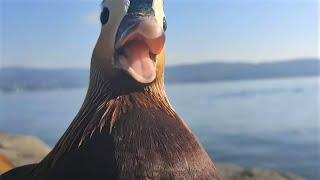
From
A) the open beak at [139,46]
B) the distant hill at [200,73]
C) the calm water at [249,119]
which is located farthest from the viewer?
the calm water at [249,119]

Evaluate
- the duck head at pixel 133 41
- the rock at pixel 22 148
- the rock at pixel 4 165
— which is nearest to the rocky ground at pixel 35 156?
the rock at pixel 22 148

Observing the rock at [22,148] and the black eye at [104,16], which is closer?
the black eye at [104,16]

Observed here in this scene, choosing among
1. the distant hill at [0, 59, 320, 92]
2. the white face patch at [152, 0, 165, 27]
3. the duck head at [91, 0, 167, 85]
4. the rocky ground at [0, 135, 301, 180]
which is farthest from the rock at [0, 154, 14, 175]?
the white face patch at [152, 0, 165, 27]

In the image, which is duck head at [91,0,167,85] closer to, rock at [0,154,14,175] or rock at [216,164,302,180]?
rock at [0,154,14,175]

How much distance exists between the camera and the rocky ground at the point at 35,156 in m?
2.04

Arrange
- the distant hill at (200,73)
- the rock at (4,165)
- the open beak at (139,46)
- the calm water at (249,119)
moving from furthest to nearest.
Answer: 1. the calm water at (249,119)
2. the distant hill at (200,73)
3. the rock at (4,165)
4. the open beak at (139,46)

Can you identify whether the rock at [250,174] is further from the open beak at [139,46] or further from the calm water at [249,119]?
the open beak at [139,46]

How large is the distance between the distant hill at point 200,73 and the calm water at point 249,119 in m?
0.04

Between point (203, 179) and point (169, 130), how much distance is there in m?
0.13

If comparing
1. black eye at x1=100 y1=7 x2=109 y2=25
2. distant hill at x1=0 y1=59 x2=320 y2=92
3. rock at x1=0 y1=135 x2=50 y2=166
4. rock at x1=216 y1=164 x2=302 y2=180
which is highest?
black eye at x1=100 y1=7 x2=109 y2=25

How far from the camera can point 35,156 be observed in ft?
6.97

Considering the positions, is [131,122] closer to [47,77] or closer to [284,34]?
[47,77]

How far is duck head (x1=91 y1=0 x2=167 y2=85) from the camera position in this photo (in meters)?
1.20

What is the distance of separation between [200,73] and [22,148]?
0.76 meters
